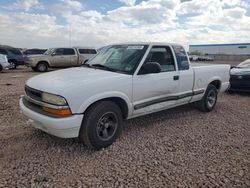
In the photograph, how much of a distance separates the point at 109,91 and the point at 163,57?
1762mm

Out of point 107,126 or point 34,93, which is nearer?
point 34,93

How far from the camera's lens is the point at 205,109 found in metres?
5.96

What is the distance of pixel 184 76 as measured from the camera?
4.99m

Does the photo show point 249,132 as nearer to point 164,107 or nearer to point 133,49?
point 164,107

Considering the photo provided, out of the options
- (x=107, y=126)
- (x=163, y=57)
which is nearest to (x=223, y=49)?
(x=163, y=57)

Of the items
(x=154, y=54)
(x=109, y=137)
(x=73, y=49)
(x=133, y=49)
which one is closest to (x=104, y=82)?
(x=109, y=137)

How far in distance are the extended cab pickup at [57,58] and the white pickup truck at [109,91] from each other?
11938 millimetres

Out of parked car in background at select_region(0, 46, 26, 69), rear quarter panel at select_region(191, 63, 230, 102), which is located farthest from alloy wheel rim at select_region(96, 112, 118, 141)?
parked car in background at select_region(0, 46, 26, 69)

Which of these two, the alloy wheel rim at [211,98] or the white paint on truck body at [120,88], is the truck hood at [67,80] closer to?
the white paint on truck body at [120,88]

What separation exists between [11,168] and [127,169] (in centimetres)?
158

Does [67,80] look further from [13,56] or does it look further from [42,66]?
[13,56]

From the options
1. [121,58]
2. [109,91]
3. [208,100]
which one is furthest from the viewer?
[208,100]

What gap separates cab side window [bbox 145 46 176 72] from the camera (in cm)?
448

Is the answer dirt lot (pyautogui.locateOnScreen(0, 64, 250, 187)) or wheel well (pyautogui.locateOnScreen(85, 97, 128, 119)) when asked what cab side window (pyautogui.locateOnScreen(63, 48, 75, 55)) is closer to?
dirt lot (pyautogui.locateOnScreen(0, 64, 250, 187))
